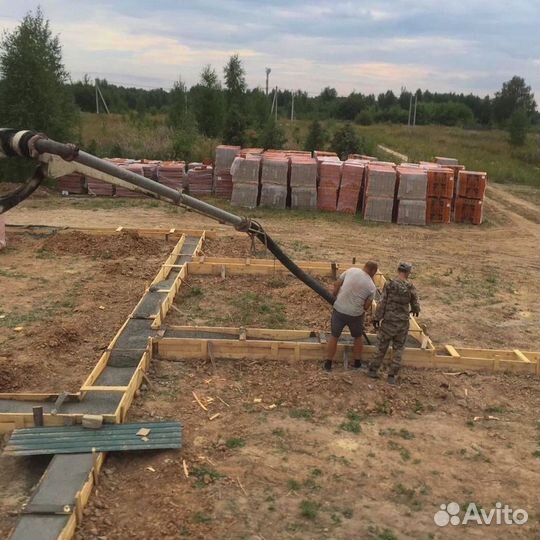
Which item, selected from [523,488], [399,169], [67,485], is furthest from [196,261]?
[399,169]

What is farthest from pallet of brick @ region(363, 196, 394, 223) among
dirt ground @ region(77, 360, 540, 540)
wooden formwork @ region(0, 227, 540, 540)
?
dirt ground @ region(77, 360, 540, 540)

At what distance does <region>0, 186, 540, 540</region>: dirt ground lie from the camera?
4.95 meters

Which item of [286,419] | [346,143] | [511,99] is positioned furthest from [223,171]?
[511,99]

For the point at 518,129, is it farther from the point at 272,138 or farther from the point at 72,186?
the point at 72,186

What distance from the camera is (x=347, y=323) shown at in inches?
295

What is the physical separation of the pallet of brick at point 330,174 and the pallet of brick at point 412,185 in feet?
6.29

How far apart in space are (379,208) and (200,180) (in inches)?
252

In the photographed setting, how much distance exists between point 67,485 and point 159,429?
1.15 metres

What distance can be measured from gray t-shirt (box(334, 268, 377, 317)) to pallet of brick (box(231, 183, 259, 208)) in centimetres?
1145

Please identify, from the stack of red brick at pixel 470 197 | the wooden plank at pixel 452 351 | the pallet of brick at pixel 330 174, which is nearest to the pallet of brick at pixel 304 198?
the pallet of brick at pixel 330 174

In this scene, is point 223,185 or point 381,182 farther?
point 223,185

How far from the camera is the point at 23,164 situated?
64.7ft

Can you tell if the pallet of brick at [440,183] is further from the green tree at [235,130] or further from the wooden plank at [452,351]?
the wooden plank at [452,351]

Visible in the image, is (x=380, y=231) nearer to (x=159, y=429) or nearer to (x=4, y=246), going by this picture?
(x=4, y=246)
